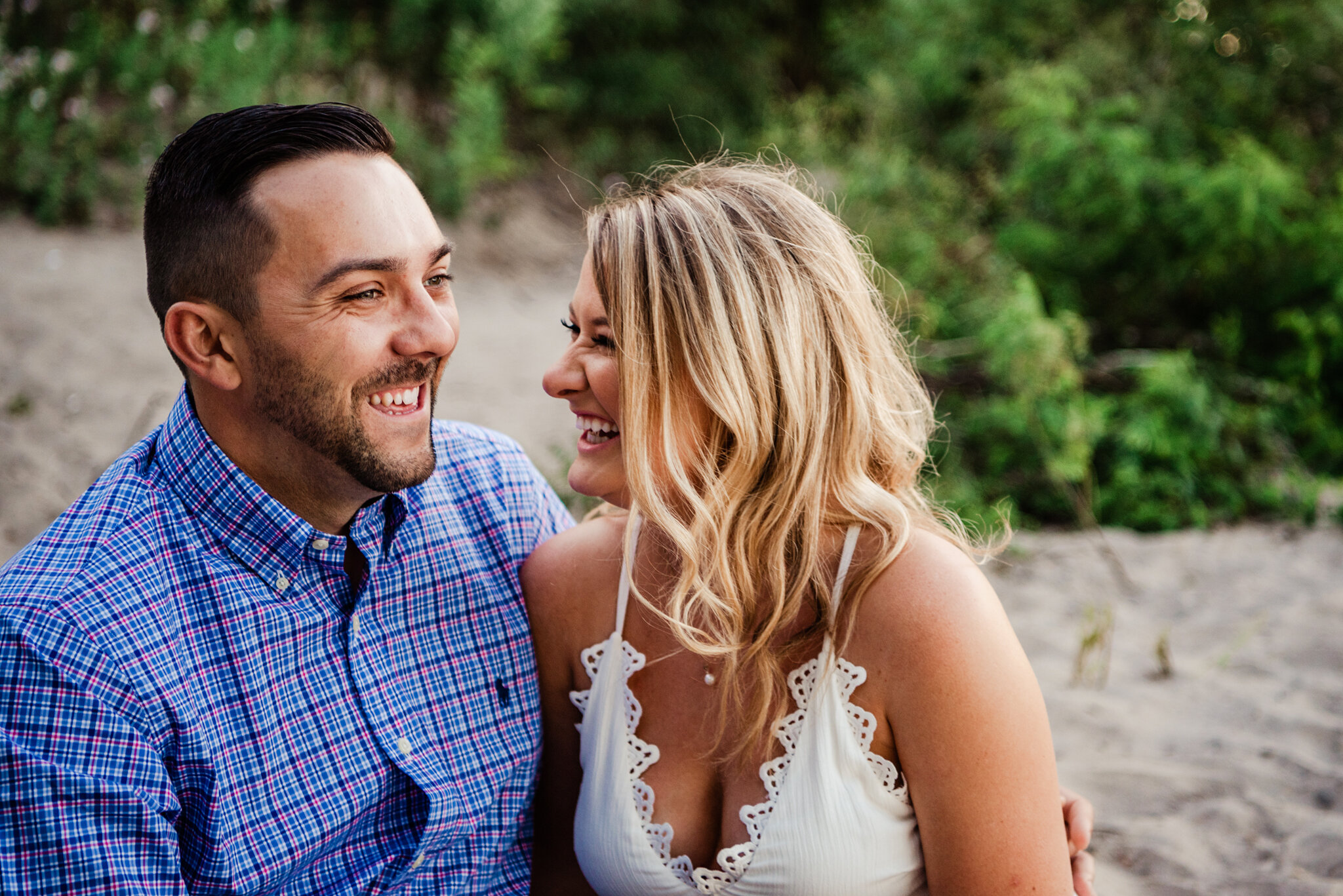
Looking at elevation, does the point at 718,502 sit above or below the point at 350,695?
above

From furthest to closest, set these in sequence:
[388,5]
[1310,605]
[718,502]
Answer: [388,5]
[1310,605]
[718,502]

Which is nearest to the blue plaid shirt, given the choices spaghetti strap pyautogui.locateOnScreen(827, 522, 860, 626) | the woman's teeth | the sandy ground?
the woman's teeth

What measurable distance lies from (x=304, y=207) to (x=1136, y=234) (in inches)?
239

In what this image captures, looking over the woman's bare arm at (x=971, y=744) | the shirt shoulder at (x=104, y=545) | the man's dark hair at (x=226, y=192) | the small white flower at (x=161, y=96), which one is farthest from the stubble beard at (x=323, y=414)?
the small white flower at (x=161, y=96)

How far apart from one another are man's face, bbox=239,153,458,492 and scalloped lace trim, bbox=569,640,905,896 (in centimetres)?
79

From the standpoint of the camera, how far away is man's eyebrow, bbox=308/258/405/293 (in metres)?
1.99

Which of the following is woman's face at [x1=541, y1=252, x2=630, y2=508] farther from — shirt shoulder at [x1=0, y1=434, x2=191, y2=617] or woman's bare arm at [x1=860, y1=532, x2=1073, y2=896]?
shirt shoulder at [x1=0, y1=434, x2=191, y2=617]

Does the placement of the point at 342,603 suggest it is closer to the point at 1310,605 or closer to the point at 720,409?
the point at 720,409

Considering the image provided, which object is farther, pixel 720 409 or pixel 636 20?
pixel 636 20

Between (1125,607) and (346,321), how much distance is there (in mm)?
Result: 3613

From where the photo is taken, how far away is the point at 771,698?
202 centimetres

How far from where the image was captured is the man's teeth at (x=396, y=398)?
6.83ft

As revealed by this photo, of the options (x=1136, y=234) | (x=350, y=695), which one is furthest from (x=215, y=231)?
(x=1136, y=234)

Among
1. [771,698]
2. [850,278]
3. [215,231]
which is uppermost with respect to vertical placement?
[215,231]
